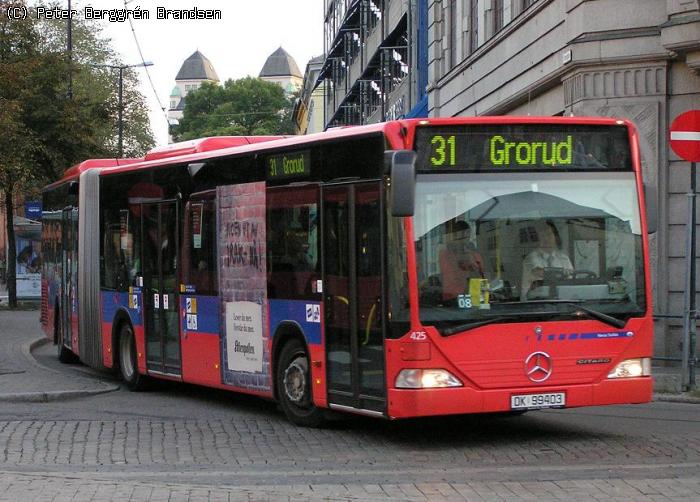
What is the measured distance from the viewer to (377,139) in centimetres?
1070

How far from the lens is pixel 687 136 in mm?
14844

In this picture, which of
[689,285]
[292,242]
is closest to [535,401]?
[292,242]

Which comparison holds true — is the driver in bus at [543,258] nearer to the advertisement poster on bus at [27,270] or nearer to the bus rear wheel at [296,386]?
the bus rear wheel at [296,386]

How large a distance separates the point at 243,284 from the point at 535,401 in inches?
145

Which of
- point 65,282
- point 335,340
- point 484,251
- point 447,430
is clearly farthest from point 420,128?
point 65,282

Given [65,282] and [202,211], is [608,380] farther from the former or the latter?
[65,282]

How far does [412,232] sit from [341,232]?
1091mm

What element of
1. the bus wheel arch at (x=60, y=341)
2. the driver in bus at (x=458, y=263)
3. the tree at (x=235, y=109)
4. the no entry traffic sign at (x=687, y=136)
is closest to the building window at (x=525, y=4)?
the no entry traffic sign at (x=687, y=136)

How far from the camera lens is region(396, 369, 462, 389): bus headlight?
1031cm

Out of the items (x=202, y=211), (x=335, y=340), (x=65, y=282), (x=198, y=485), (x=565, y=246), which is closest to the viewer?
(x=198, y=485)

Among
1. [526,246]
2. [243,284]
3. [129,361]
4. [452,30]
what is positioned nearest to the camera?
[526,246]

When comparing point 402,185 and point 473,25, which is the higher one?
point 473,25

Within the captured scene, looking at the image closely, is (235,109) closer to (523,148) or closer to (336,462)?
(523,148)

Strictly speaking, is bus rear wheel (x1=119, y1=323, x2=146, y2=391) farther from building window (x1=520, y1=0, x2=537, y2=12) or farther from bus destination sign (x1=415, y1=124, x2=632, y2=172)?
building window (x1=520, y1=0, x2=537, y2=12)
